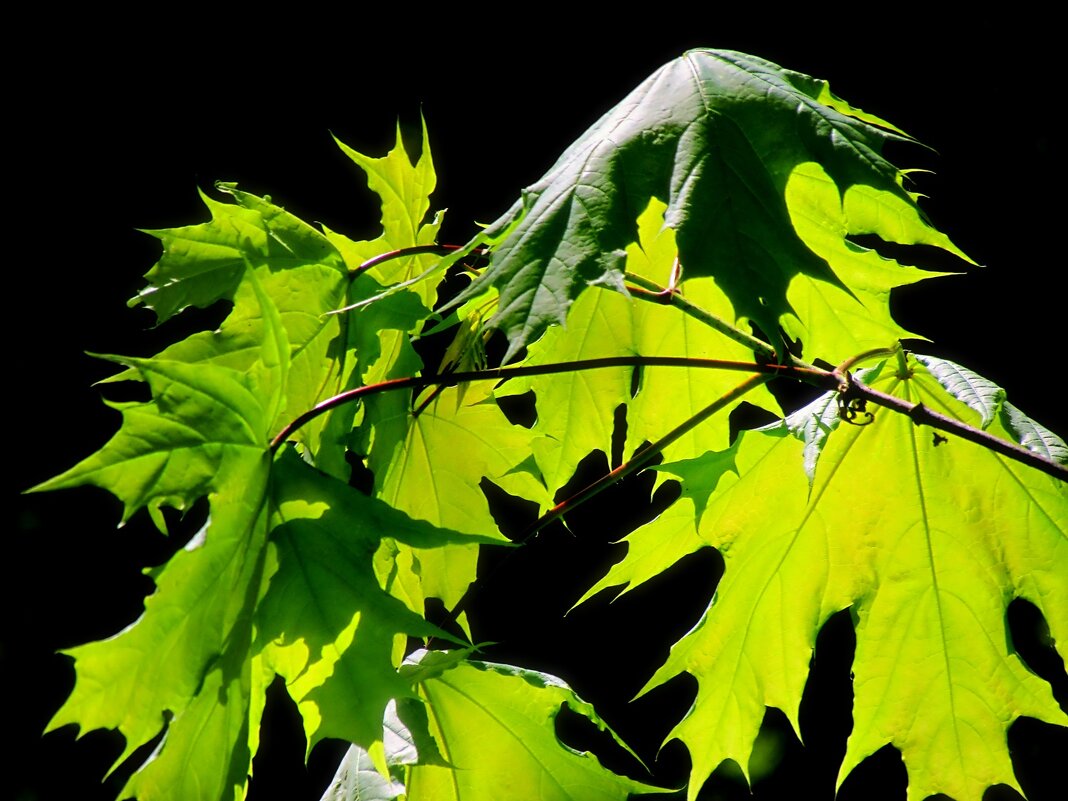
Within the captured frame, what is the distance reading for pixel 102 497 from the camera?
8.66 feet

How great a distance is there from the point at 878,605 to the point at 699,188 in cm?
46

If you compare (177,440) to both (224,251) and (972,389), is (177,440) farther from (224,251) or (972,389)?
(972,389)

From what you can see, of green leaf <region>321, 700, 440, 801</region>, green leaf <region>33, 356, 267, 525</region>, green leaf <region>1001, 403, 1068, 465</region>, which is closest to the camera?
green leaf <region>33, 356, 267, 525</region>

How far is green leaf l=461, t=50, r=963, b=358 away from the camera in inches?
22.0

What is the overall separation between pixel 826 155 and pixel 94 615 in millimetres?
2474

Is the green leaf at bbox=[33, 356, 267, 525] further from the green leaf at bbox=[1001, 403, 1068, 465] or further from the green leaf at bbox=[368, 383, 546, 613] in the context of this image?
the green leaf at bbox=[1001, 403, 1068, 465]

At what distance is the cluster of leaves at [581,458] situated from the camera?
1.89 ft

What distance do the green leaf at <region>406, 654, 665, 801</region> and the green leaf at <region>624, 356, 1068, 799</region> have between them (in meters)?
0.09

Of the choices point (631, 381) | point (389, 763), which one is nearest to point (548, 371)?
point (631, 381)

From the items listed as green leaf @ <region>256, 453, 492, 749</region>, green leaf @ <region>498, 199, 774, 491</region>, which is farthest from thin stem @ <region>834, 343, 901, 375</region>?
green leaf @ <region>256, 453, 492, 749</region>

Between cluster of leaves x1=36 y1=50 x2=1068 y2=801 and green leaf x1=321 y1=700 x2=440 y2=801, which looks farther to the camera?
green leaf x1=321 y1=700 x2=440 y2=801

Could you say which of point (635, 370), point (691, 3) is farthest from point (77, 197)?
point (635, 370)

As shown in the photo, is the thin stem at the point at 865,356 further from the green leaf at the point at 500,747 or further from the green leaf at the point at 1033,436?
the green leaf at the point at 500,747

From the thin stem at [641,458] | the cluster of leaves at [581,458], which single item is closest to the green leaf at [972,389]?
the cluster of leaves at [581,458]
